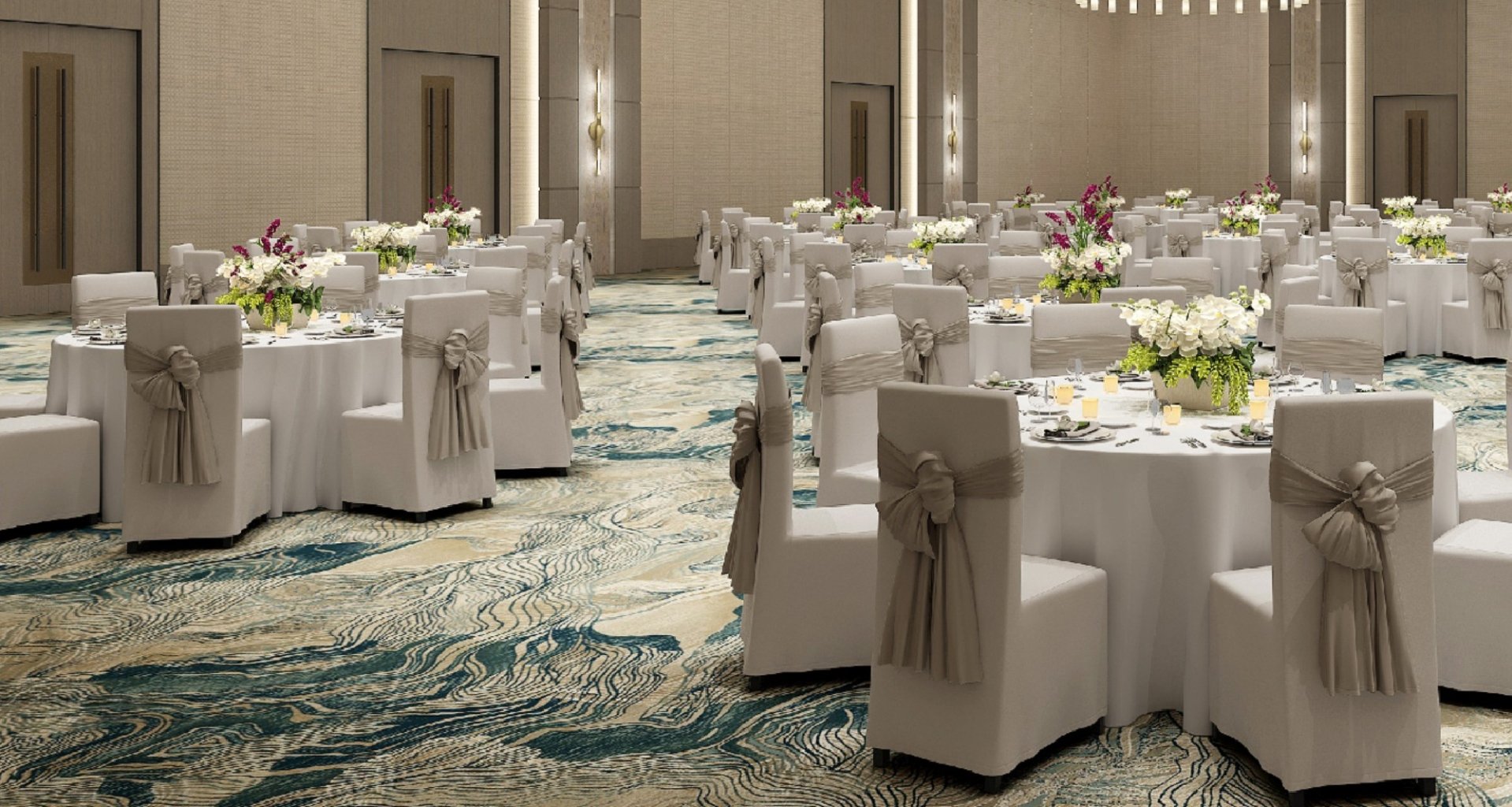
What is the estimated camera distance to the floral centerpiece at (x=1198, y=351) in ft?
14.5

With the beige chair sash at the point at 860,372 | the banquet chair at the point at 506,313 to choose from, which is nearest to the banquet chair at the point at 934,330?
the beige chair sash at the point at 860,372

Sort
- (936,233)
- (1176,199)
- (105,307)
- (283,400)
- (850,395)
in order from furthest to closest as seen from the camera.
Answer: (1176,199), (936,233), (105,307), (283,400), (850,395)

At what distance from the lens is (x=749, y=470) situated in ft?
13.6

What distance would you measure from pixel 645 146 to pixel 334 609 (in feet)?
48.1

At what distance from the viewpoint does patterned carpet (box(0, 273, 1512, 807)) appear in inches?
140

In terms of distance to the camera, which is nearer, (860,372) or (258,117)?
(860,372)

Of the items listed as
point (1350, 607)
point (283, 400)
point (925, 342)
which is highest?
point (925, 342)

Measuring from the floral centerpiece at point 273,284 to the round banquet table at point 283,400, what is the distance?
0.33 m

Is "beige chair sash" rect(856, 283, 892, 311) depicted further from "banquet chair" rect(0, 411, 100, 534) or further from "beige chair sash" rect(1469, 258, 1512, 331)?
"beige chair sash" rect(1469, 258, 1512, 331)

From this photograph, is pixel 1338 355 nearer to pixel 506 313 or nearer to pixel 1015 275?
pixel 1015 275

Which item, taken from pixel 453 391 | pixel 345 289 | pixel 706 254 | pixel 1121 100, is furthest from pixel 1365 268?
pixel 1121 100

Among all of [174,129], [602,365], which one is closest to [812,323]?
[602,365]

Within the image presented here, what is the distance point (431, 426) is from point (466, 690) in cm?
209

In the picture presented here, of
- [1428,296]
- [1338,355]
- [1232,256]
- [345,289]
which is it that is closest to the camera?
[1338,355]
